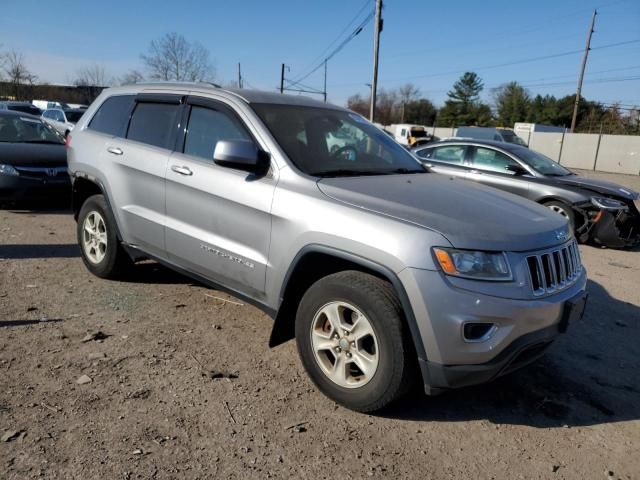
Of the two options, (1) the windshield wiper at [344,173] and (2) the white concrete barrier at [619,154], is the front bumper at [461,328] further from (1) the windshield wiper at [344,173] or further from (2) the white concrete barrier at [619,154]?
(2) the white concrete barrier at [619,154]

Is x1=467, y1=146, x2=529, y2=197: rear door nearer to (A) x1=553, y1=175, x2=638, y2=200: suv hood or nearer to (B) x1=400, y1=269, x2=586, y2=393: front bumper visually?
(A) x1=553, y1=175, x2=638, y2=200: suv hood

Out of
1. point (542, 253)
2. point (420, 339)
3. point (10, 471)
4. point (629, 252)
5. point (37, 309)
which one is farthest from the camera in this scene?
point (629, 252)

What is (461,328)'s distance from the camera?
103 inches

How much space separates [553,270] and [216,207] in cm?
221

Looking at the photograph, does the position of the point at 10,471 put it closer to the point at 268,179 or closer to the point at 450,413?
the point at 268,179

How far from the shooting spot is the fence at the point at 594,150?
109 ft

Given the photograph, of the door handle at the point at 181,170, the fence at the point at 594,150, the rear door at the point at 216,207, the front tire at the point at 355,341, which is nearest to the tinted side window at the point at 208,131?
the rear door at the point at 216,207

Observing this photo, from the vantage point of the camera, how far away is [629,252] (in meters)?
8.12

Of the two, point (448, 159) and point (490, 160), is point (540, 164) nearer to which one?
point (490, 160)

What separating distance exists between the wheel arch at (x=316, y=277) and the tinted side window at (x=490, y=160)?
6.56 metres

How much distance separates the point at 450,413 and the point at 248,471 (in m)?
1.32

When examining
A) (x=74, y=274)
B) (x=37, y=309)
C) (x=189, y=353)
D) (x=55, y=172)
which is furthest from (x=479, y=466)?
(x=55, y=172)

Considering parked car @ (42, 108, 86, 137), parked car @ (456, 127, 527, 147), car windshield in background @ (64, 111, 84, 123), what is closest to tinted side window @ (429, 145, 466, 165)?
parked car @ (42, 108, 86, 137)

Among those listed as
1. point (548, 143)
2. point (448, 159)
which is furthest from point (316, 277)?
point (548, 143)
